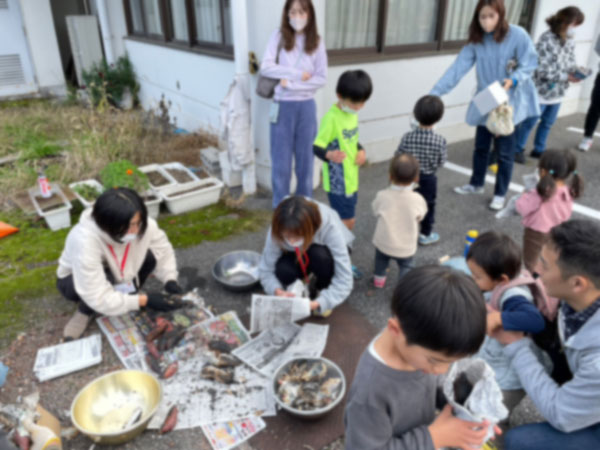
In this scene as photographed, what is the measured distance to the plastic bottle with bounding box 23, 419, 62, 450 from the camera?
1.98 meters

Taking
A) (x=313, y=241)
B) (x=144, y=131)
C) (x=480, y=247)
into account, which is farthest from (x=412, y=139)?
(x=144, y=131)

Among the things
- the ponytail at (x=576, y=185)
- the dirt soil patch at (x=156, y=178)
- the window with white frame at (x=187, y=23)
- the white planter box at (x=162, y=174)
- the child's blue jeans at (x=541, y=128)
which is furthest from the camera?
the child's blue jeans at (x=541, y=128)

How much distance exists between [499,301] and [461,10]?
5.56m

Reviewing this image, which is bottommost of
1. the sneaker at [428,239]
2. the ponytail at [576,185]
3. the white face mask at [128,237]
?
the sneaker at [428,239]

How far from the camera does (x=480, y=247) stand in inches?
85.0

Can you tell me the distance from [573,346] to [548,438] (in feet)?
Answer: 1.52

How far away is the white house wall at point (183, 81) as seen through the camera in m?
5.73

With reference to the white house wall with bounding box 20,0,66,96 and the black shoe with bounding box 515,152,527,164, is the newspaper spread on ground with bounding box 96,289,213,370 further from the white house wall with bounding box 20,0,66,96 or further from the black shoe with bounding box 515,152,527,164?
the white house wall with bounding box 20,0,66,96

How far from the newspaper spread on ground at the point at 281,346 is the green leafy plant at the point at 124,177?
221 centimetres

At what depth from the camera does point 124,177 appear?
4.11 meters

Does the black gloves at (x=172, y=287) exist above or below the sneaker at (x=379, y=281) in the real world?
above

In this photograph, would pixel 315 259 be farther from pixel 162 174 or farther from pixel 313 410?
pixel 162 174

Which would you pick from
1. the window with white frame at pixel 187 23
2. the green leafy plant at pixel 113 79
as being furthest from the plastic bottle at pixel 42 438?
the green leafy plant at pixel 113 79

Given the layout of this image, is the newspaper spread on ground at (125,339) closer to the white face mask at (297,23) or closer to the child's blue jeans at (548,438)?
the child's blue jeans at (548,438)
